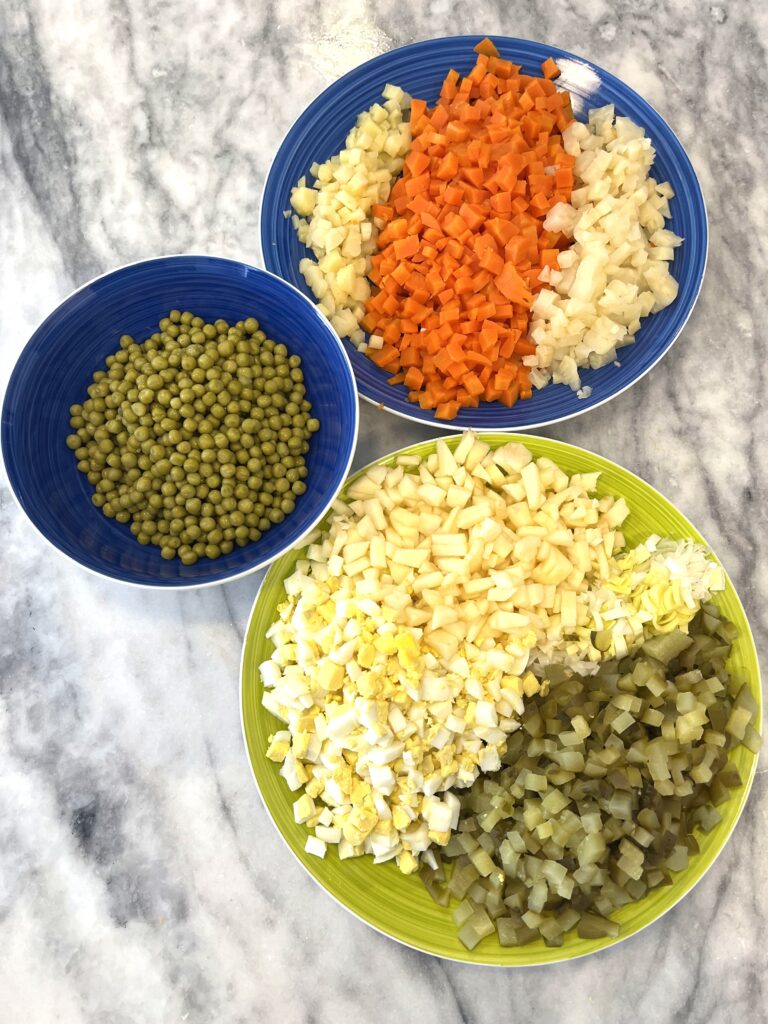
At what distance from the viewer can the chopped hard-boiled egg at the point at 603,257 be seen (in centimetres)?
233

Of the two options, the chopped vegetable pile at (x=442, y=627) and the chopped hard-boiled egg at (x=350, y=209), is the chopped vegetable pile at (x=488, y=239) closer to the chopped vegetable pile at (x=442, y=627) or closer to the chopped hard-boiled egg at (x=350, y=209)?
the chopped hard-boiled egg at (x=350, y=209)

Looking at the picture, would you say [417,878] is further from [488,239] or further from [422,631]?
[488,239]

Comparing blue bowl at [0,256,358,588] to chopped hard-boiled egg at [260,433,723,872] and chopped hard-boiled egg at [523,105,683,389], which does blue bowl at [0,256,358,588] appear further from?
chopped hard-boiled egg at [523,105,683,389]

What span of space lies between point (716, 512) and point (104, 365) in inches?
74.6

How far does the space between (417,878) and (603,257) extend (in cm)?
176

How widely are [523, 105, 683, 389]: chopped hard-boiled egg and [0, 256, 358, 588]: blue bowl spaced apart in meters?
0.61

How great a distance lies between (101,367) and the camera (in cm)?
238

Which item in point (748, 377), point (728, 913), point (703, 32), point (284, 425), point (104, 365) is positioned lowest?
point (728, 913)

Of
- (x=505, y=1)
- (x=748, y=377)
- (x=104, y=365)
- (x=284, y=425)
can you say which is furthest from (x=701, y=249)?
(x=104, y=365)

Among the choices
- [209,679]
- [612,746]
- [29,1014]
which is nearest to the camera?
[612,746]

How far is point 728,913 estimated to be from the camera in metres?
2.44

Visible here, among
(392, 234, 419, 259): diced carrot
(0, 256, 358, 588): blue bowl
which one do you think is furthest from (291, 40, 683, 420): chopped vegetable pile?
(0, 256, 358, 588): blue bowl

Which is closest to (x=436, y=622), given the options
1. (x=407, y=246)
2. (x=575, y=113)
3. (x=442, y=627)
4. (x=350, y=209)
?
(x=442, y=627)

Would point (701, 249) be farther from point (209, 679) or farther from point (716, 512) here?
point (209, 679)
